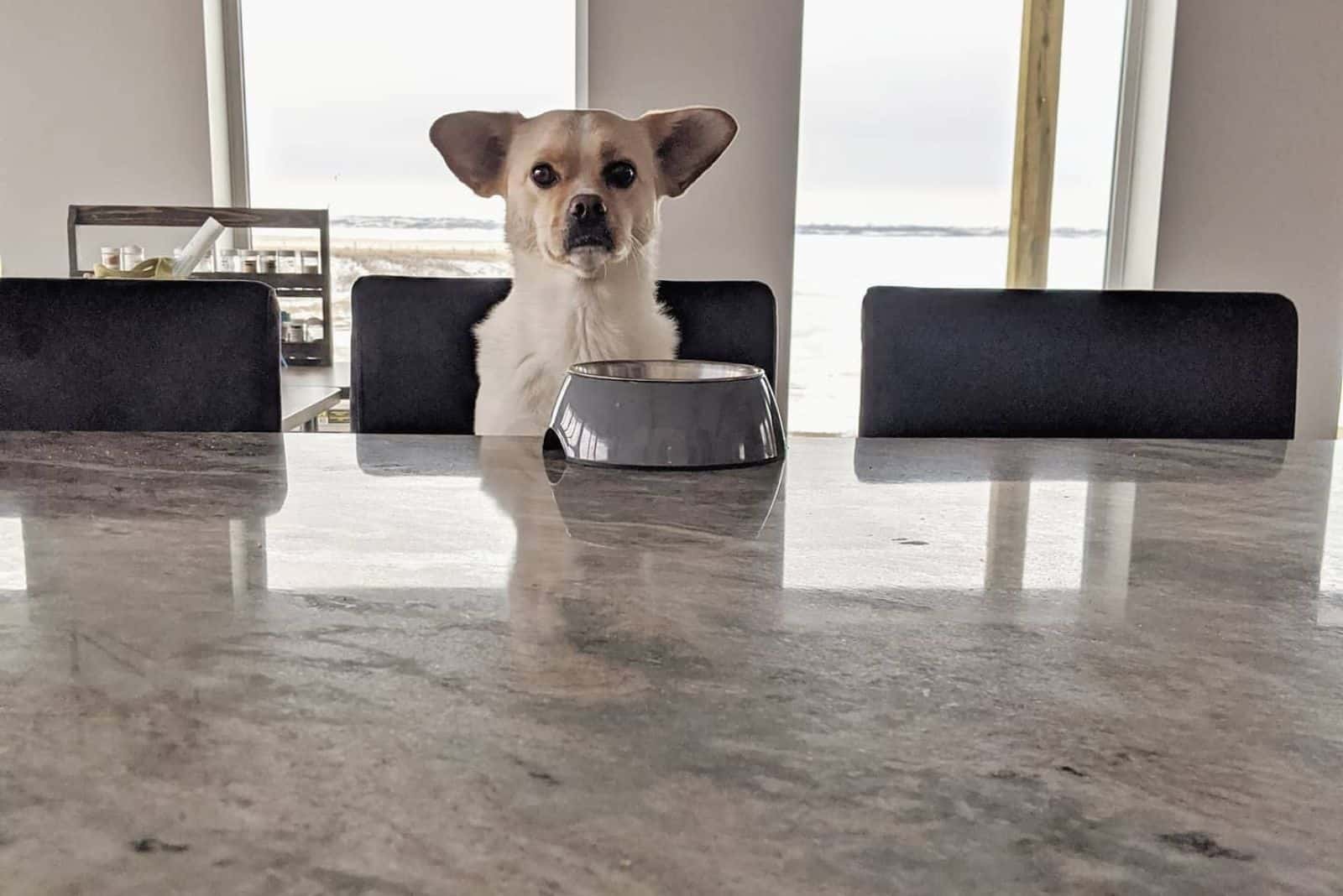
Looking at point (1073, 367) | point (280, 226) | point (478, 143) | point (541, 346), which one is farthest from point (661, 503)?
point (280, 226)

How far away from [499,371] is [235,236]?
7.69ft

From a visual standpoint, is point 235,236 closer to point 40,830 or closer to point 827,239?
point 827,239

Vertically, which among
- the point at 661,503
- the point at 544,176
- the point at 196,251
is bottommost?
the point at 661,503

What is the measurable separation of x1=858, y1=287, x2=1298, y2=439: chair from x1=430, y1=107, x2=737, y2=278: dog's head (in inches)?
12.6

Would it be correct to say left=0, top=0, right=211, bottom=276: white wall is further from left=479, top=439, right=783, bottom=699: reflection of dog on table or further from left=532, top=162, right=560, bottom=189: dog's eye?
left=479, top=439, right=783, bottom=699: reflection of dog on table

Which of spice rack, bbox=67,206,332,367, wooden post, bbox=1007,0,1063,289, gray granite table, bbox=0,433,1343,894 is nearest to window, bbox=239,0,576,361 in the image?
spice rack, bbox=67,206,332,367

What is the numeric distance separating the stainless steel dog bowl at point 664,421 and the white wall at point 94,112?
2.75 m

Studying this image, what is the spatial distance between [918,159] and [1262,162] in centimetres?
97

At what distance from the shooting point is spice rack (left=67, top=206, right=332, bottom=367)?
2475mm

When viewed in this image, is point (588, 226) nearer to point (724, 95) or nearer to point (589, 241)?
point (589, 241)

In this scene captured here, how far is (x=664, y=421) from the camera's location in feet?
2.40

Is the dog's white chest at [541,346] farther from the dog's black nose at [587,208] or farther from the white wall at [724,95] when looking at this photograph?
the white wall at [724,95]

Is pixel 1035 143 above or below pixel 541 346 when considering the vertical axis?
above

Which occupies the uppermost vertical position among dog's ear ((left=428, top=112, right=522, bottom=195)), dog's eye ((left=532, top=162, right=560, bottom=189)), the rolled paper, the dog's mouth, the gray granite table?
dog's ear ((left=428, top=112, right=522, bottom=195))
